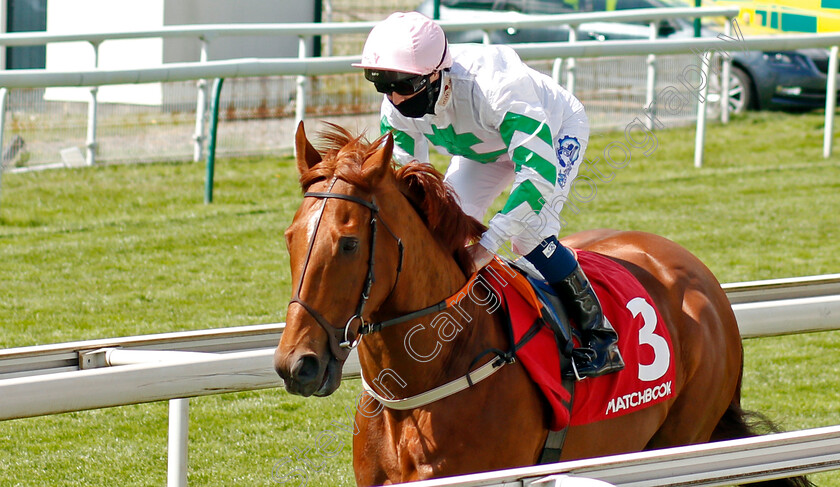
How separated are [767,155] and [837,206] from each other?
5.19 feet

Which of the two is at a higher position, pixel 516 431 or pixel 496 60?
pixel 496 60

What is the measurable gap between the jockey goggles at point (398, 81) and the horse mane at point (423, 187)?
15 centimetres

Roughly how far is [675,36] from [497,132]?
8.11 metres

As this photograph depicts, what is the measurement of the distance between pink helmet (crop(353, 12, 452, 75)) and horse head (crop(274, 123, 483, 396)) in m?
0.20

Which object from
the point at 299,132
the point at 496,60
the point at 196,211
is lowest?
the point at 196,211

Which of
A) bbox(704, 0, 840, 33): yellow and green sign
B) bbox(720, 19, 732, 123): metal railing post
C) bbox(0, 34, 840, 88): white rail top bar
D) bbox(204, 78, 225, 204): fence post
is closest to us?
bbox(0, 34, 840, 88): white rail top bar

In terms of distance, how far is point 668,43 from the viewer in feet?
26.6

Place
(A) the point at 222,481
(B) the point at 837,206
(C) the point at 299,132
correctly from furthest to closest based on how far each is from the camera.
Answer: (B) the point at 837,206 → (A) the point at 222,481 → (C) the point at 299,132

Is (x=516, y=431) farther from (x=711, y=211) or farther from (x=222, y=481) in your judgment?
(x=711, y=211)

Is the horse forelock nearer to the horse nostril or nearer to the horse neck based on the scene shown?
the horse neck

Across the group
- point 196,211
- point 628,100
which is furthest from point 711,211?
point 196,211

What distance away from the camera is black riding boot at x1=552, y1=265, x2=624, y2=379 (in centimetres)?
298

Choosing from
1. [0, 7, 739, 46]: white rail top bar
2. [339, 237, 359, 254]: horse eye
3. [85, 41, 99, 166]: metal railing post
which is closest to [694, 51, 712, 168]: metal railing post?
[0, 7, 739, 46]: white rail top bar

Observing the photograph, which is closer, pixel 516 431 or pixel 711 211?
pixel 516 431
